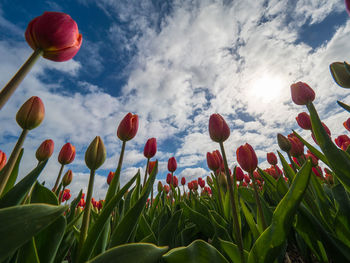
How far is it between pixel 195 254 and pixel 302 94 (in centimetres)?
142

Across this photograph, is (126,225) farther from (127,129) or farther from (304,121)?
(304,121)

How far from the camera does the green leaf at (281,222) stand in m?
0.69

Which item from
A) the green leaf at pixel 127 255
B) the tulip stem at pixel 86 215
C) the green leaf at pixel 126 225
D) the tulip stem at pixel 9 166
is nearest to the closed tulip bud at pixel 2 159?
the tulip stem at pixel 9 166

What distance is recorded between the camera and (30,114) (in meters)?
0.96

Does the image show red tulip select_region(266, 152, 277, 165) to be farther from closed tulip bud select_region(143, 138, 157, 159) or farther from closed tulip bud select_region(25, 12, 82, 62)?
closed tulip bud select_region(25, 12, 82, 62)

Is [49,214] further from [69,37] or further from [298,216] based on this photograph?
[298,216]

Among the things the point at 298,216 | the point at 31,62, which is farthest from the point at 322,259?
the point at 31,62

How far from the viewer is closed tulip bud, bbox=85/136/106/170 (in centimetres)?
96

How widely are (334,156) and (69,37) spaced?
4.65ft

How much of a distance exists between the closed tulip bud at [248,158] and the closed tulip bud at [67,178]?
1.90 m

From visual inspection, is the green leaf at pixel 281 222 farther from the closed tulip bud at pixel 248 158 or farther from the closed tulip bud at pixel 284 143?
the closed tulip bud at pixel 284 143

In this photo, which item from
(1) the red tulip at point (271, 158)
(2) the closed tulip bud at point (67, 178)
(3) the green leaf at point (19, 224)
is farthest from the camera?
(1) the red tulip at point (271, 158)

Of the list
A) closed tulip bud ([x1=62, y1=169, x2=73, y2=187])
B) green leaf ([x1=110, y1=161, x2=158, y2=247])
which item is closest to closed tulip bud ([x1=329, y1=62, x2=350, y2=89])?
green leaf ([x1=110, y1=161, x2=158, y2=247])

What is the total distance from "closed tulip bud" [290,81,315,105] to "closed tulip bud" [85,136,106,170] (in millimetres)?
1505
